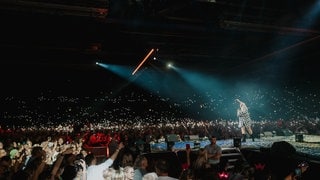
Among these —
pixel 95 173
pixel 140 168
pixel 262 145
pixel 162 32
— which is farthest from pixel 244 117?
pixel 95 173

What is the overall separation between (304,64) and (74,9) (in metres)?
6.57

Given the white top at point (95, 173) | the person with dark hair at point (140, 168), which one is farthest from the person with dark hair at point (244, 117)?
the white top at point (95, 173)

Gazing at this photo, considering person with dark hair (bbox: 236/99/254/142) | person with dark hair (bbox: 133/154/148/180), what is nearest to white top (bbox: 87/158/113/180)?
person with dark hair (bbox: 133/154/148/180)

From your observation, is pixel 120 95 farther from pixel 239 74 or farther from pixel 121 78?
pixel 239 74

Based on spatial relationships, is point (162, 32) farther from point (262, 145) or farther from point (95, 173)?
point (262, 145)

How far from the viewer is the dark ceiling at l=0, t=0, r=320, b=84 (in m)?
5.02

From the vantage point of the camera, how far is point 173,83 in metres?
13.6

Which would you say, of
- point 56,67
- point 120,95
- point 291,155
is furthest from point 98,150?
point 291,155

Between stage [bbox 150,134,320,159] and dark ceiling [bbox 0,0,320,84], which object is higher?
dark ceiling [bbox 0,0,320,84]

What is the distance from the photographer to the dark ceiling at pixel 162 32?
5.02 metres

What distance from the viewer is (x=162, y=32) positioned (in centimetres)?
625

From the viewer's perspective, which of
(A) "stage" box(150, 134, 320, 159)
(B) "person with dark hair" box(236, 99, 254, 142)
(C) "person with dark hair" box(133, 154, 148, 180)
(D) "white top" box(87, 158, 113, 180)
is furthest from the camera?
(B) "person with dark hair" box(236, 99, 254, 142)

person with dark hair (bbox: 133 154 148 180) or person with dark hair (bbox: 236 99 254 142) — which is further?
person with dark hair (bbox: 236 99 254 142)

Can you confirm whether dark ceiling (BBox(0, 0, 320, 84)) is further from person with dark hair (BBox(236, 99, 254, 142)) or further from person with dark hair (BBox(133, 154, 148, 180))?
person with dark hair (BBox(236, 99, 254, 142))
